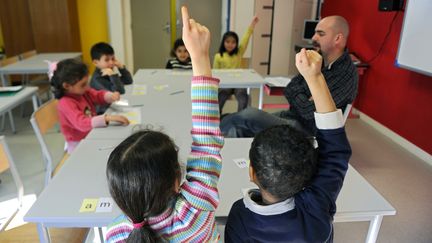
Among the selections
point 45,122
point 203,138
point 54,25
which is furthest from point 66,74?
point 54,25

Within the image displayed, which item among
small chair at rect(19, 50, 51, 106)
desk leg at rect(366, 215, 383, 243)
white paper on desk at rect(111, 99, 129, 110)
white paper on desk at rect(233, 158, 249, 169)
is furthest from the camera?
small chair at rect(19, 50, 51, 106)

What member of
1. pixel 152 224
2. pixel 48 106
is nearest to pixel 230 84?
pixel 48 106

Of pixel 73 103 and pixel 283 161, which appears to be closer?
pixel 283 161

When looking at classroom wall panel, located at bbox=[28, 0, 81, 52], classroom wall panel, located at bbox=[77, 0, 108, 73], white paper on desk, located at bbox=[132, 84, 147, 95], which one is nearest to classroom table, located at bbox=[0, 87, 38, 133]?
white paper on desk, located at bbox=[132, 84, 147, 95]

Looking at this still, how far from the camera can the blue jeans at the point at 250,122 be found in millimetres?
2492

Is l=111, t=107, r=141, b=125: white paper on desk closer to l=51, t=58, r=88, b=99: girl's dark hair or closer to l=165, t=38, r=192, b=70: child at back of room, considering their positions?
l=51, t=58, r=88, b=99: girl's dark hair

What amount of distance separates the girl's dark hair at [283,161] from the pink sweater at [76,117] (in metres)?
1.32

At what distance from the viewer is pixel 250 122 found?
8.21ft

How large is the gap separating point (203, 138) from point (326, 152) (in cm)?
37

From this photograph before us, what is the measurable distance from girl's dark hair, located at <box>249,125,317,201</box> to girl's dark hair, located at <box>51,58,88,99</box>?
5.19 feet

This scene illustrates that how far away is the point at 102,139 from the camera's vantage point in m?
1.87

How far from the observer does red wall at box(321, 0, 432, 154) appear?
3.42 meters

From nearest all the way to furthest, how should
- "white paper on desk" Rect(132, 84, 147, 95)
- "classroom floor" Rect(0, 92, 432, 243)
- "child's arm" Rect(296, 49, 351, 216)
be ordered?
"child's arm" Rect(296, 49, 351, 216) → "classroom floor" Rect(0, 92, 432, 243) → "white paper on desk" Rect(132, 84, 147, 95)

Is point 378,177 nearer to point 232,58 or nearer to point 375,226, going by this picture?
point 375,226
